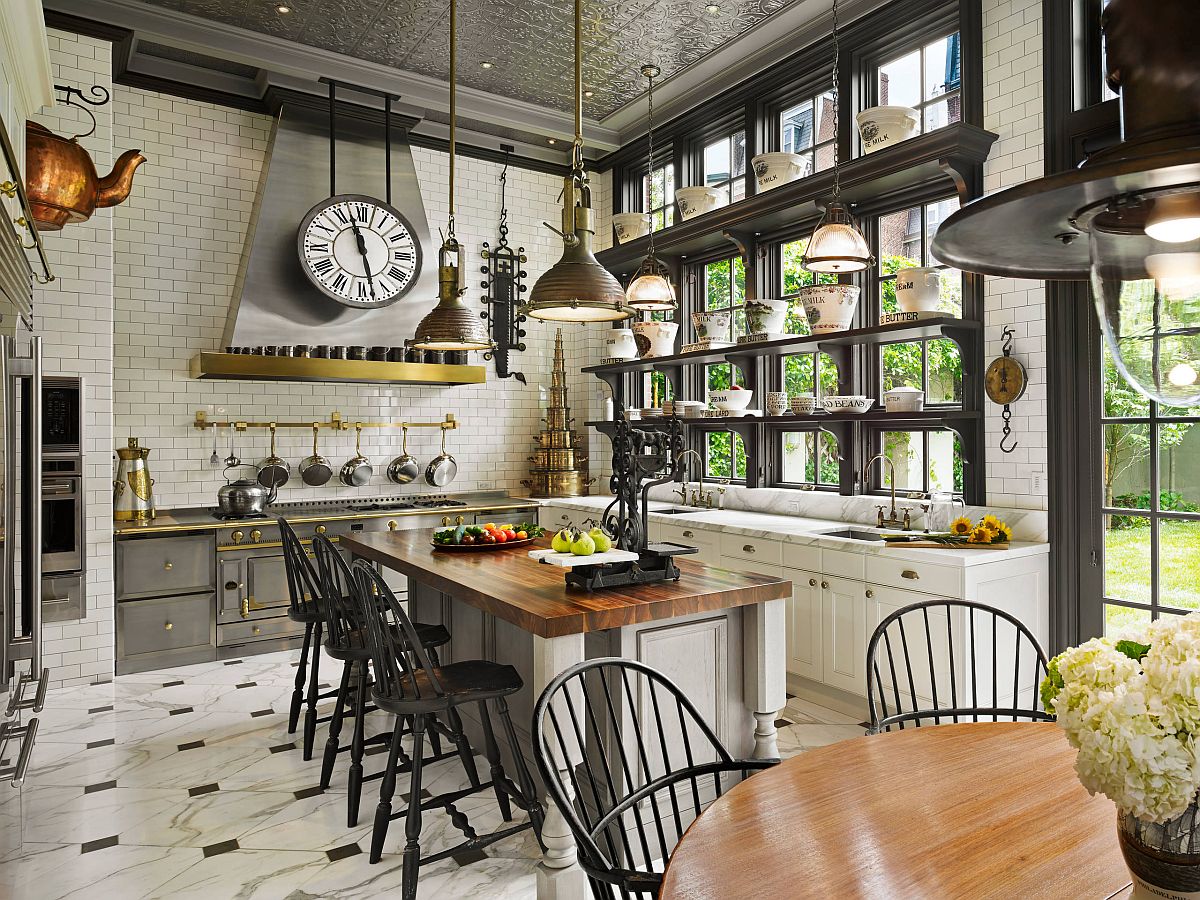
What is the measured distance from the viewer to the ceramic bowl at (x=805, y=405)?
5.05 metres

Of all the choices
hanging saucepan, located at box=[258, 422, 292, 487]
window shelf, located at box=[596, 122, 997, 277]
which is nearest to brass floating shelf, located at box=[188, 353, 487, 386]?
hanging saucepan, located at box=[258, 422, 292, 487]

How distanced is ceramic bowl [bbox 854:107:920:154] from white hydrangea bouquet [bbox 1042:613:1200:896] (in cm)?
390

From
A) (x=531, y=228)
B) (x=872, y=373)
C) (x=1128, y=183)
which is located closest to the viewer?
(x=1128, y=183)

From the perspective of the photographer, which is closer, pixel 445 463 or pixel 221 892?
pixel 221 892

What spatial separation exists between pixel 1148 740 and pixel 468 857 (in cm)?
242

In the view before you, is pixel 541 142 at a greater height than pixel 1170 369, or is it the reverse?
pixel 541 142

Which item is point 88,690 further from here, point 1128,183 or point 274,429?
point 1128,183

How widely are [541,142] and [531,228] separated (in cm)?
73

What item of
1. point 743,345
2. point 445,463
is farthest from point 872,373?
point 445,463

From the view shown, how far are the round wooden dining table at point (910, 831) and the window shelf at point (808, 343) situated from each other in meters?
2.85

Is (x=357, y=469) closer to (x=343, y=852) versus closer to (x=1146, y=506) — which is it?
(x=343, y=852)

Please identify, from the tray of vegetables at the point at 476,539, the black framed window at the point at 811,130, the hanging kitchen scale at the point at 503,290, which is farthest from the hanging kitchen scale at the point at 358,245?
the black framed window at the point at 811,130

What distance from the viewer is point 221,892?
2555 mm

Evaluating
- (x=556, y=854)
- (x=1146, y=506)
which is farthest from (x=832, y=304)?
(x=556, y=854)
